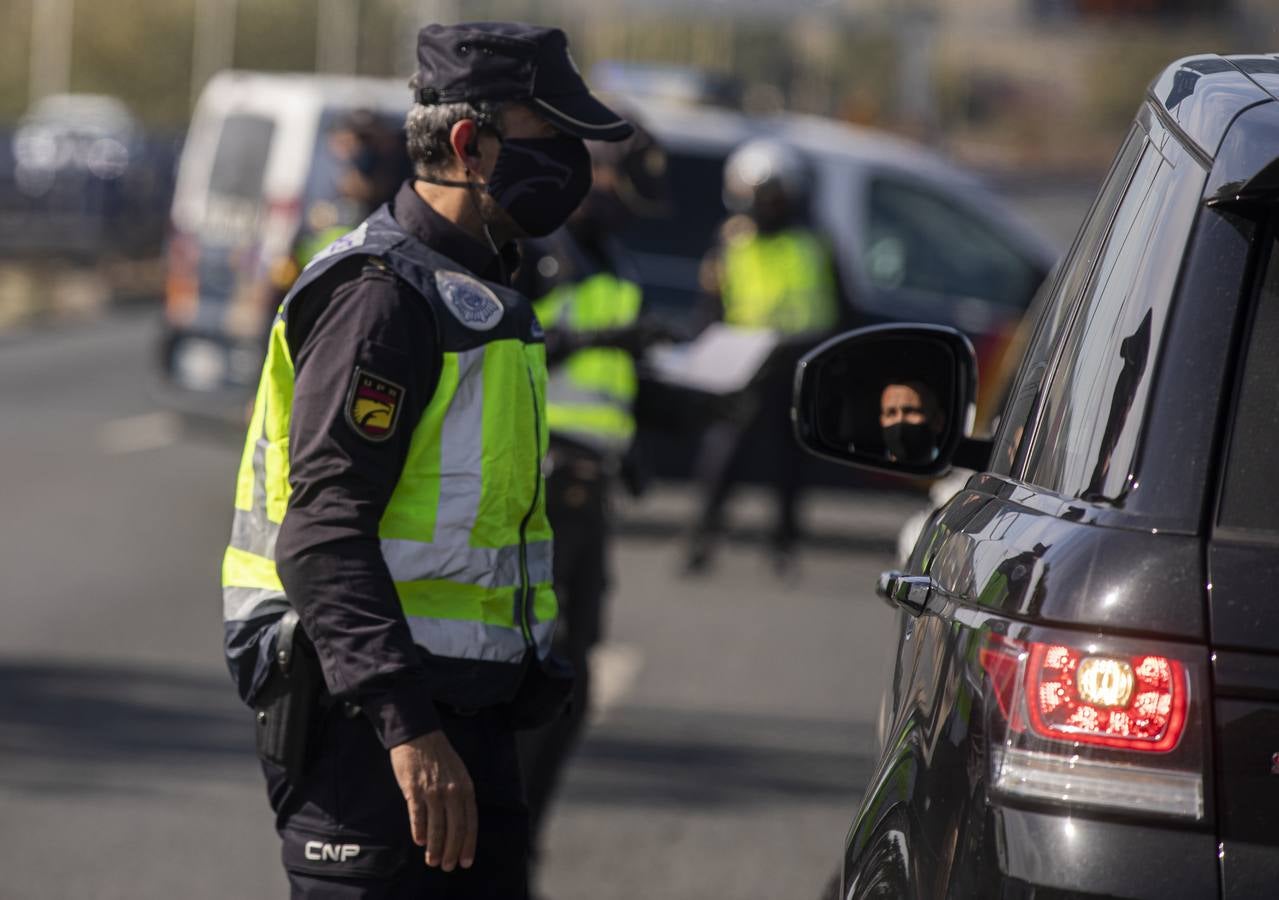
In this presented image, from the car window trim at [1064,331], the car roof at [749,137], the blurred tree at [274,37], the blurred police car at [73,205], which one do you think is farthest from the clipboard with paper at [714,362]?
the blurred tree at [274,37]

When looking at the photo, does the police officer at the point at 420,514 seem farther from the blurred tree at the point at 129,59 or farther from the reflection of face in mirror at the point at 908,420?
the blurred tree at the point at 129,59

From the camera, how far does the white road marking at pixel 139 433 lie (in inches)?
556

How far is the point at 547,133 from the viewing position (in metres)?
3.36

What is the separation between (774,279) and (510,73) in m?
7.27

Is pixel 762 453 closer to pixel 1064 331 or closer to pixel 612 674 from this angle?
pixel 612 674

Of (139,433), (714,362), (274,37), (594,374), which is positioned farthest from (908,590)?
(274,37)

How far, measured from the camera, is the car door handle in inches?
99.4

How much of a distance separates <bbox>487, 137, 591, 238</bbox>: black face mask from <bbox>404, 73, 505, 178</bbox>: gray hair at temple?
0.07m

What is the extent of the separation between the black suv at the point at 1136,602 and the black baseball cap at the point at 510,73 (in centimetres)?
110

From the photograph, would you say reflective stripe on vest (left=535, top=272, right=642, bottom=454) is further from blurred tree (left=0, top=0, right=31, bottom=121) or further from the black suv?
blurred tree (left=0, top=0, right=31, bottom=121)

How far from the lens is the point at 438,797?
291 cm

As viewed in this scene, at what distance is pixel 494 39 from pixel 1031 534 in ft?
4.66

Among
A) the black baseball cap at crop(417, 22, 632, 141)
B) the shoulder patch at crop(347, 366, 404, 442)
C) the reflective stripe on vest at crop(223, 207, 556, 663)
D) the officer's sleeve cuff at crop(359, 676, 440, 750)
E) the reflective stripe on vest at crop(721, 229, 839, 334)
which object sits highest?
the black baseball cap at crop(417, 22, 632, 141)

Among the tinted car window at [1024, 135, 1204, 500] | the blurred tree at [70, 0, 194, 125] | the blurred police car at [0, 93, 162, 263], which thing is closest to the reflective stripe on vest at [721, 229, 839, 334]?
the tinted car window at [1024, 135, 1204, 500]
